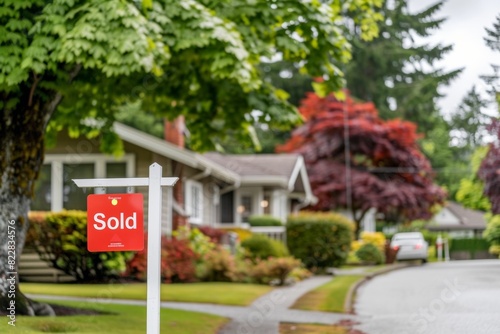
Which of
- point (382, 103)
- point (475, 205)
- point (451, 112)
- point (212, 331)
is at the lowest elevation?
point (212, 331)

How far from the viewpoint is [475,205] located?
48.4ft

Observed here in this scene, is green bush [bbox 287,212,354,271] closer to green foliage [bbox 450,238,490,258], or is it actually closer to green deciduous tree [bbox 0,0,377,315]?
green foliage [bbox 450,238,490,258]

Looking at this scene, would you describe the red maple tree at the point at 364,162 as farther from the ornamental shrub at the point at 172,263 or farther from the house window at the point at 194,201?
the ornamental shrub at the point at 172,263

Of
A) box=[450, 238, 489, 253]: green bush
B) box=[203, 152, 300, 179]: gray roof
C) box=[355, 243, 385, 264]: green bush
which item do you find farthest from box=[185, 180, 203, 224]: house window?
box=[355, 243, 385, 264]: green bush

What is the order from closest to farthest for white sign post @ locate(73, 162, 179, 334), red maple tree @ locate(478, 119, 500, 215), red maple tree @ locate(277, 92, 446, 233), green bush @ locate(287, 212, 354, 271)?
white sign post @ locate(73, 162, 179, 334) < red maple tree @ locate(478, 119, 500, 215) < green bush @ locate(287, 212, 354, 271) < red maple tree @ locate(277, 92, 446, 233)

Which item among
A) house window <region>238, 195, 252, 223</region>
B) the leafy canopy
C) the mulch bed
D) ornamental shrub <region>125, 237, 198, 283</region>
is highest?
the leafy canopy

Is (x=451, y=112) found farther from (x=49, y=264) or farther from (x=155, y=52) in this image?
(x=49, y=264)

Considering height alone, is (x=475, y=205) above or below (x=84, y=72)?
below

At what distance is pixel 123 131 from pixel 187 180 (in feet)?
13.8

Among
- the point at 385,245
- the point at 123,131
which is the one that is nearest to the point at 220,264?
the point at 123,131

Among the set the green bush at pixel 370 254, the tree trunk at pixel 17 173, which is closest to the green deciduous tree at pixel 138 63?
the tree trunk at pixel 17 173

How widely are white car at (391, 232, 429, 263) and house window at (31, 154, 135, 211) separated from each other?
45.8 feet

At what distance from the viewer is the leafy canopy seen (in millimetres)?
11484

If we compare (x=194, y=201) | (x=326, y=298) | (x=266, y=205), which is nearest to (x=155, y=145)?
(x=194, y=201)
